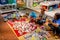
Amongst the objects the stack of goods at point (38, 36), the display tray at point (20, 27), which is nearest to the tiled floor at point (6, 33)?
the display tray at point (20, 27)

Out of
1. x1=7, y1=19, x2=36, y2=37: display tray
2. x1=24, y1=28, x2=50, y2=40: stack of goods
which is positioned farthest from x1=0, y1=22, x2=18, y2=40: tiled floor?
x1=24, y1=28, x2=50, y2=40: stack of goods

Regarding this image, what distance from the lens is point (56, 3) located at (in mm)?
1992

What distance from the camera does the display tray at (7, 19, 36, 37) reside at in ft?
4.51

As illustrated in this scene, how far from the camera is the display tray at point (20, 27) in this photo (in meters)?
1.38

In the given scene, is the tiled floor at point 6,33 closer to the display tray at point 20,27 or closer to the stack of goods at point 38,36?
the display tray at point 20,27

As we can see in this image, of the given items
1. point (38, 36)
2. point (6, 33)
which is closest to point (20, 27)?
point (6, 33)

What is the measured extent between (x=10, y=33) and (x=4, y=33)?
71mm

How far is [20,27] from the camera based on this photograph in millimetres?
1498

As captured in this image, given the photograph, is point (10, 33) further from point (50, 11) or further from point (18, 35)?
point (50, 11)

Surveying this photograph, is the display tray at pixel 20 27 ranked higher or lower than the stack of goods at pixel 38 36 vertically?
higher

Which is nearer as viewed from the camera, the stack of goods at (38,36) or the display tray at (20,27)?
the stack of goods at (38,36)

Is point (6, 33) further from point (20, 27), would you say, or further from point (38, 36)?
point (38, 36)

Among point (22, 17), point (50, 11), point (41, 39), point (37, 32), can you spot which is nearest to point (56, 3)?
point (50, 11)

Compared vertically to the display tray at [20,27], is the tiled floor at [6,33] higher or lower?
lower
